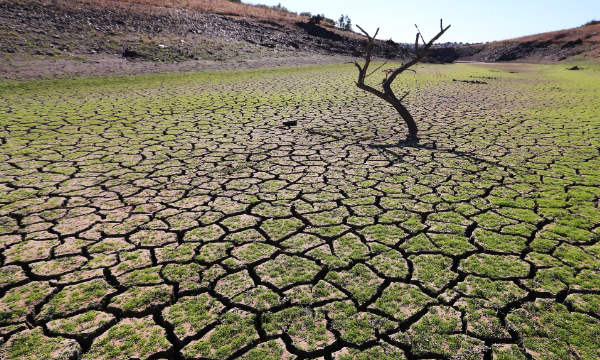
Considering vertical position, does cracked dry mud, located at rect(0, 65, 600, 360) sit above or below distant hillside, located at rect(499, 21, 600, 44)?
below

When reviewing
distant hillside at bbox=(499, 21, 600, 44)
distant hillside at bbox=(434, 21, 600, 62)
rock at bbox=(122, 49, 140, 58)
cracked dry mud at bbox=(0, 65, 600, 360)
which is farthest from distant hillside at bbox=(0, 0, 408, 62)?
distant hillside at bbox=(499, 21, 600, 44)

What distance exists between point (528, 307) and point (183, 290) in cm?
221

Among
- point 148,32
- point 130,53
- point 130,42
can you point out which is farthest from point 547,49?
point 130,53

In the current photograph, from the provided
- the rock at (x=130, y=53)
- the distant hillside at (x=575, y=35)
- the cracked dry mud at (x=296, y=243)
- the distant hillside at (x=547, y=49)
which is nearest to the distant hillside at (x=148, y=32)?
the rock at (x=130, y=53)

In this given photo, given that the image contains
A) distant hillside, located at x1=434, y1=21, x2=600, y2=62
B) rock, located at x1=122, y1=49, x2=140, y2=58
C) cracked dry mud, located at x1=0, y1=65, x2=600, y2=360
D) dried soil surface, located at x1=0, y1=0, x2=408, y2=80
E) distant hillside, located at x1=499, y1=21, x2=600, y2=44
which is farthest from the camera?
distant hillside, located at x1=499, y1=21, x2=600, y2=44

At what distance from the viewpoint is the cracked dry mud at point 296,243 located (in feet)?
6.65

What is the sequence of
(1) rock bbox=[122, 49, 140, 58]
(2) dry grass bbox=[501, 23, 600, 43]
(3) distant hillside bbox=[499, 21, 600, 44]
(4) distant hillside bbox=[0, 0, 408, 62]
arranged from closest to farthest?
(4) distant hillside bbox=[0, 0, 408, 62] → (1) rock bbox=[122, 49, 140, 58] → (3) distant hillside bbox=[499, 21, 600, 44] → (2) dry grass bbox=[501, 23, 600, 43]

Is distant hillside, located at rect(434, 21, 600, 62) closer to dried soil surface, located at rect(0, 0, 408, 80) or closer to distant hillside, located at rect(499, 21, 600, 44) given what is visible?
distant hillside, located at rect(499, 21, 600, 44)

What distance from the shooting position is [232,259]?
2.74m

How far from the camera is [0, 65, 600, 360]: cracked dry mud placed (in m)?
2.03

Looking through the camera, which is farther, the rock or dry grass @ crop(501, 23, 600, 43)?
dry grass @ crop(501, 23, 600, 43)

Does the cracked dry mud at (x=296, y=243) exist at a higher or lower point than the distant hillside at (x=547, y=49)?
lower

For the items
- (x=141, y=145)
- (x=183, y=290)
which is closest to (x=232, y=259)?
(x=183, y=290)

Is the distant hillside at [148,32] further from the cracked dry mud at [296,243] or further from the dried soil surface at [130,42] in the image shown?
the cracked dry mud at [296,243]
